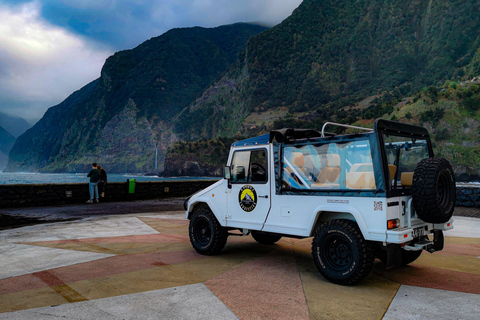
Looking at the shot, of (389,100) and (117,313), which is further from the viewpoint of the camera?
(389,100)

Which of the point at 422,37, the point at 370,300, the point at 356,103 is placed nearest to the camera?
the point at 370,300

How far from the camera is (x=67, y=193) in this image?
55.0ft

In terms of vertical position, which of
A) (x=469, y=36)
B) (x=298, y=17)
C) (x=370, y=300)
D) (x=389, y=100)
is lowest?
(x=370, y=300)

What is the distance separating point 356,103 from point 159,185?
13404cm

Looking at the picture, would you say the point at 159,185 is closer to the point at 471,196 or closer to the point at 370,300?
the point at 471,196

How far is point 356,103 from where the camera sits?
464 ft

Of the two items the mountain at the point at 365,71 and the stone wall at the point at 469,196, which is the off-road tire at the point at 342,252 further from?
the mountain at the point at 365,71

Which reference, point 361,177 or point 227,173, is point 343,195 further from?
point 227,173

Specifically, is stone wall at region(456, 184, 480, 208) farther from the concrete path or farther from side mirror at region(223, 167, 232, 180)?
side mirror at region(223, 167, 232, 180)

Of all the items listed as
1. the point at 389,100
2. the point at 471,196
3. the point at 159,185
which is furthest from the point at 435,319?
the point at 389,100

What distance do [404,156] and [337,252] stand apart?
83.7 inches

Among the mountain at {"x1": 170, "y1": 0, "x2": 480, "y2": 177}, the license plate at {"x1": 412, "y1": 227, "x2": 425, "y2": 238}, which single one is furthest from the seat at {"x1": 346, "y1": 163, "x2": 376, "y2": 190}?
the mountain at {"x1": 170, "y1": 0, "x2": 480, "y2": 177}

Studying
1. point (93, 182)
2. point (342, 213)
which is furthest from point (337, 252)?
point (93, 182)

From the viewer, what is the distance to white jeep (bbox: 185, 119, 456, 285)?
15.1ft
